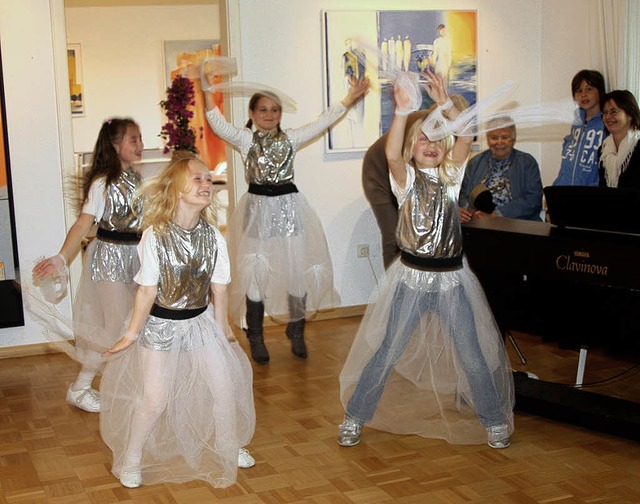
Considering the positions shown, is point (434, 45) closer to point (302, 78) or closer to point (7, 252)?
point (302, 78)

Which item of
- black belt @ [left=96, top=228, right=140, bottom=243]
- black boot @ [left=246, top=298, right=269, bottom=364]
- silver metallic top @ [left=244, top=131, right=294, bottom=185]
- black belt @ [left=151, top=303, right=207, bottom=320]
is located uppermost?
silver metallic top @ [left=244, top=131, right=294, bottom=185]

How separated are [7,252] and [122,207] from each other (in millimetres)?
1626

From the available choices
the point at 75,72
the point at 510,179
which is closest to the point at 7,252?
the point at 510,179

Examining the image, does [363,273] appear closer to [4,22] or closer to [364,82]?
[364,82]

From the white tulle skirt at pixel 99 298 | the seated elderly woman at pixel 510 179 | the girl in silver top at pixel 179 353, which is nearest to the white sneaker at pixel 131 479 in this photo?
the girl in silver top at pixel 179 353

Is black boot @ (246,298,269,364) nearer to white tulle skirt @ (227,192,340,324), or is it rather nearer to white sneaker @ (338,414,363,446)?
white tulle skirt @ (227,192,340,324)

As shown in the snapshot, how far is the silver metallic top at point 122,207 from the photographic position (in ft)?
14.1

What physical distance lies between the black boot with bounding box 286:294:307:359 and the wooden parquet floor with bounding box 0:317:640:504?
22.5 inches

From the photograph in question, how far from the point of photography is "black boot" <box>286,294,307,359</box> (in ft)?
17.3

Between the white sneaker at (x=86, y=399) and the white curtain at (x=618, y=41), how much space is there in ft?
12.8

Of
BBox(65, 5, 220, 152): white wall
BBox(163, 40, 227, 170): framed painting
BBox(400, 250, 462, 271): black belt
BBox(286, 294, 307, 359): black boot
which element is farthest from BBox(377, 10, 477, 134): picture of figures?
BBox(65, 5, 220, 152): white wall

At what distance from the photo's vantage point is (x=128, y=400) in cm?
359

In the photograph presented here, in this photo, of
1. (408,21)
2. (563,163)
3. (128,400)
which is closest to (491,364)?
(128,400)

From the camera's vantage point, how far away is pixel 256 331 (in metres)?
5.33
